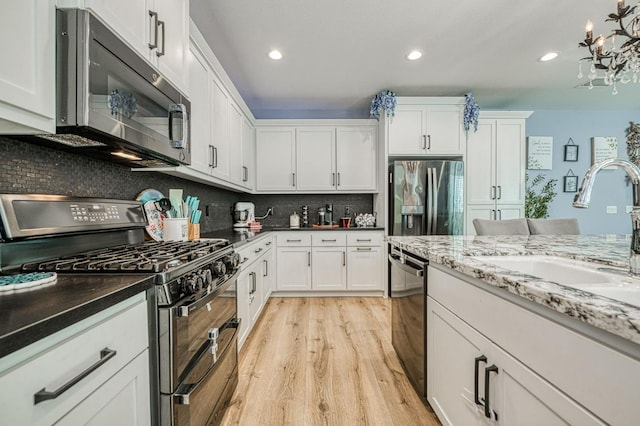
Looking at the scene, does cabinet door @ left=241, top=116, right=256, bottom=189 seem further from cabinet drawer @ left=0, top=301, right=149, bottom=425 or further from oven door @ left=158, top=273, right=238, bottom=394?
cabinet drawer @ left=0, top=301, right=149, bottom=425

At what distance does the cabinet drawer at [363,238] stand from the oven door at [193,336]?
2.23 m

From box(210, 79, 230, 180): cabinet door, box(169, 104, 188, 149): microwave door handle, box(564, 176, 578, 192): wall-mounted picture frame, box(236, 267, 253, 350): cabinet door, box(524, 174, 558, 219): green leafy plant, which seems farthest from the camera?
box(564, 176, 578, 192): wall-mounted picture frame

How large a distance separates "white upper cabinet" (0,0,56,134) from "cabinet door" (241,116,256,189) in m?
2.30

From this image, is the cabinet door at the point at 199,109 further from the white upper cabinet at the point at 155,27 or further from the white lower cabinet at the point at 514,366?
the white lower cabinet at the point at 514,366

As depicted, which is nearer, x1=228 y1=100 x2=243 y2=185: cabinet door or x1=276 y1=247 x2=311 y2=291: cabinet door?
x1=228 y1=100 x2=243 y2=185: cabinet door

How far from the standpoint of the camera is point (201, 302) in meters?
1.13

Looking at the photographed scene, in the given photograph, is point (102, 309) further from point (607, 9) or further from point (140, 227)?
point (607, 9)

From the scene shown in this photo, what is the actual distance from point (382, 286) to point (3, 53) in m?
3.51

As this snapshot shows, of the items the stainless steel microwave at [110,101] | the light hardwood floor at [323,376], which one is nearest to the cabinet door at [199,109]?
the stainless steel microwave at [110,101]

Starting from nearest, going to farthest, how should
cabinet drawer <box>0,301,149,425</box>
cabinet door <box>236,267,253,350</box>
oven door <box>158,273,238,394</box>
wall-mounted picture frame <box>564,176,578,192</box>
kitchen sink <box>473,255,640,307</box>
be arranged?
cabinet drawer <box>0,301,149,425</box> → kitchen sink <box>473,255,640,307</box> → oven door <box>158,273,238,394</box> → cabinet door <box>236,267,253,350</box> → wall-mounted picture frame <box>564,176,578,192</box>

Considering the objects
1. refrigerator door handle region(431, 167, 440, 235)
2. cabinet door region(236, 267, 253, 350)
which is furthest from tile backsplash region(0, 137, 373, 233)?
refrigerator door handle region(431, 167, 440, 235)

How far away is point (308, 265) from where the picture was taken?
11.8ft

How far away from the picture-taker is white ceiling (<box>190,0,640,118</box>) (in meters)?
2.13

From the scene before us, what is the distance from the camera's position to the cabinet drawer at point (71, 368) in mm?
506
